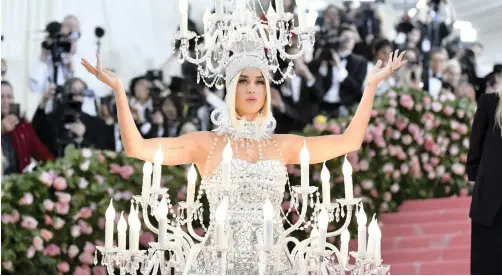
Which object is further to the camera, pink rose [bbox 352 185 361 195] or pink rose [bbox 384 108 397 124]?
pink rose [bbox 384 108 397 124]

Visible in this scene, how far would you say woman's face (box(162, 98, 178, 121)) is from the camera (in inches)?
440

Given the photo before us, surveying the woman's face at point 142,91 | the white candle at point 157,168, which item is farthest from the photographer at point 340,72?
the white candle at point 157,168

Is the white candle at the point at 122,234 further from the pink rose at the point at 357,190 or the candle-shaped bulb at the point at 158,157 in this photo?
the pink rose at the point at 357,190

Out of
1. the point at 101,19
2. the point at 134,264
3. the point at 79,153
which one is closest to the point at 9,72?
the point at 101,19

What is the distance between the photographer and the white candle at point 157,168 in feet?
15.3

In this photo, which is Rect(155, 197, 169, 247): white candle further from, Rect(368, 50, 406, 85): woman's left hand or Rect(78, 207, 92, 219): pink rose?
Rect(78, 207, 92, 219): pink rose

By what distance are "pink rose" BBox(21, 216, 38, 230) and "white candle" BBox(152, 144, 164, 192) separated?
13.8 ft

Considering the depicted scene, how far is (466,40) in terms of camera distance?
13.3m

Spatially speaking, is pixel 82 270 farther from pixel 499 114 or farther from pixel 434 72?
pixel 434 72

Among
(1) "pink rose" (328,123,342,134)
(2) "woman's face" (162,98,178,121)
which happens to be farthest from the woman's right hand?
(2) "woman's face" (162,98,178,121)

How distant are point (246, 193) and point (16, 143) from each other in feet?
19.7

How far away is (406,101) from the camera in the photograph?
10516mm

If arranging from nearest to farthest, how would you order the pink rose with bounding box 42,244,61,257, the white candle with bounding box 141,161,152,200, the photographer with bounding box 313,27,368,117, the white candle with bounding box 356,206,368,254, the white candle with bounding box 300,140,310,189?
→ the white candle with bounding box 356,206,368,254
the white candle with bounding box 300,140,310,189
the white candle with bounding box 141,161,152,200
the pink rose with bounding box 42,244,61,257
the photographer with bounding box 313,27,368,117

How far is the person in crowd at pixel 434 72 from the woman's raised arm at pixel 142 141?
7011mm
